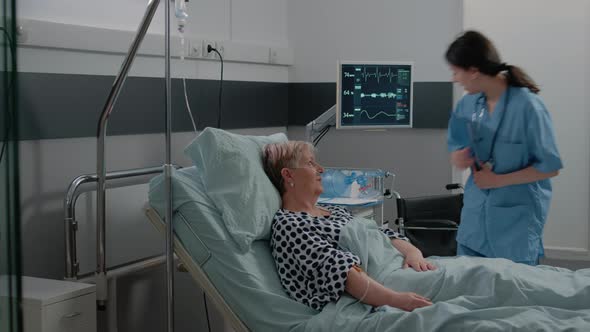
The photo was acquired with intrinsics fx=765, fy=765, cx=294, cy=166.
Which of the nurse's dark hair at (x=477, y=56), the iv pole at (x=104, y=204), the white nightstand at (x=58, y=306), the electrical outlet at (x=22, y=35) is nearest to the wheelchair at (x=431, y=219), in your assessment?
the nurse's dark hair at (x=477, y=56)

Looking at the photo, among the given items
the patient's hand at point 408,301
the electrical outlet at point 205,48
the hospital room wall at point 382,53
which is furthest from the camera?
the hospital room wall at point 382,53

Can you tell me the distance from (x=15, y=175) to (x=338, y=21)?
3.10m

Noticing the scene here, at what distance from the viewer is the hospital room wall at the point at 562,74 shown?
477cm

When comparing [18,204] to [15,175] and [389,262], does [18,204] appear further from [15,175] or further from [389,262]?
[389,262]

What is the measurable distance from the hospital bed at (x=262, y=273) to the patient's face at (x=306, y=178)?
10 cm

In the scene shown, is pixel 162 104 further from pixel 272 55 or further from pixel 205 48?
pixel 272 55

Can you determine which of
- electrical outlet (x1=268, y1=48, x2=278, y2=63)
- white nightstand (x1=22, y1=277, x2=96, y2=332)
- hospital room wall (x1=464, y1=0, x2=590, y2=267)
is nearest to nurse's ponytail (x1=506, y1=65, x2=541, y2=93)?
white nightstand (x1=22, y1=277, x2=96, y2=332)

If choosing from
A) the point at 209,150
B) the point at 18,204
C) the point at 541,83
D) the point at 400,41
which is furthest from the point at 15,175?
the point at 541,83

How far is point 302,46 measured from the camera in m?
4.75

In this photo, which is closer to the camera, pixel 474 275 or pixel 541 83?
pixel 474 275

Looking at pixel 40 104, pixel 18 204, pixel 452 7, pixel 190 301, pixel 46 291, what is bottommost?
pixel 190 301

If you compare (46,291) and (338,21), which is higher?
(338,21)

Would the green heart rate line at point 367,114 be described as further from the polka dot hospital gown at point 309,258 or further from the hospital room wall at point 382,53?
the polka dot hospital gown at point 309,258

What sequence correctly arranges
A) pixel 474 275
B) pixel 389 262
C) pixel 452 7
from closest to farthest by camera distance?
pixel 474 275, pixel 389 262, pixel 452 7
